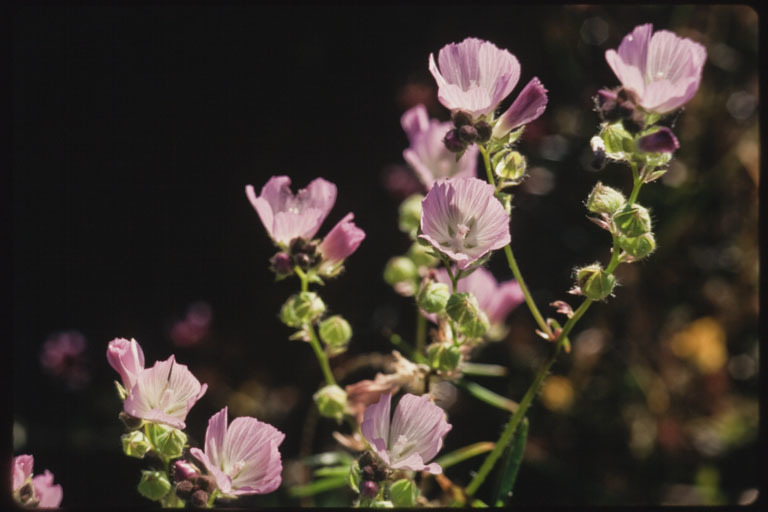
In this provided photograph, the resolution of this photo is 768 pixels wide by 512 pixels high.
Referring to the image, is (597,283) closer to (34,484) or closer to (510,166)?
(510,166)

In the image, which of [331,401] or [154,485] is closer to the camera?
[154,485]

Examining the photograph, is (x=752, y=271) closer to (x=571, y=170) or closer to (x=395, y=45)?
(x=571, y=170)

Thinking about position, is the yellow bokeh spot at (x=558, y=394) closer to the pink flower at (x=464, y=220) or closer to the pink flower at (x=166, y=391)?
the pink flower at (x=464, y=220)

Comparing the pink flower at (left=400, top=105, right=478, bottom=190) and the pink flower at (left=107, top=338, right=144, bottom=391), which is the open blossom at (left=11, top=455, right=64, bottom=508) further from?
the pink flower at (left=400, top=105, right=478, bottom=190)

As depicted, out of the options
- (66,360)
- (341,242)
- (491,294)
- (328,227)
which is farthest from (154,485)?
(66,360)

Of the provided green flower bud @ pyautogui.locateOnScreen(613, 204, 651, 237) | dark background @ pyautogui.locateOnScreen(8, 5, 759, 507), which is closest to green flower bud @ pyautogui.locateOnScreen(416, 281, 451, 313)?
green flower bud @ pyautogui.locateOnScreen(613, 204, 651, 237)
